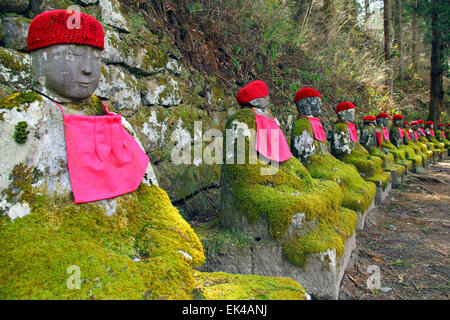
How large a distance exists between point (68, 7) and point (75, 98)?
1.72 m

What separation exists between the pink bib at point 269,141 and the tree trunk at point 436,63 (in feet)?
49.4

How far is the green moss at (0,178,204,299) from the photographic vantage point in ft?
4.07

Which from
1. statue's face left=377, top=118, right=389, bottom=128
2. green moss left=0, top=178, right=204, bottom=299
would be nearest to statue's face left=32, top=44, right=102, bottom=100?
green moss left=0, top=178, right=204, bottom=299

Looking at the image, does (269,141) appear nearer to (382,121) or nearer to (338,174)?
(338,174)

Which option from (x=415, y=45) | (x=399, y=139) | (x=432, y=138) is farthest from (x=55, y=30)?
(x=415, y=45)

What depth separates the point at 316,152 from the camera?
14.8 ft

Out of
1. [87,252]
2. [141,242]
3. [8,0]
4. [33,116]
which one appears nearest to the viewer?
[87,252]

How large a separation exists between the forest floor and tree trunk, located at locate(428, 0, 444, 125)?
11.2m

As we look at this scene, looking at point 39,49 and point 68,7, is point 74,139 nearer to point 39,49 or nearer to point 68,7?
point 39,49

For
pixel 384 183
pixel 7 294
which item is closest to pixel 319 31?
pixel 384 183

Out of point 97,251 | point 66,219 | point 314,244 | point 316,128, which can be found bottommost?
point 314,244

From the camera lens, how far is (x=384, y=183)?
20.9 ft

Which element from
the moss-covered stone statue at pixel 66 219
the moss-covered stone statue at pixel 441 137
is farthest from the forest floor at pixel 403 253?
the moss-covered stone statue at pixel 441 137

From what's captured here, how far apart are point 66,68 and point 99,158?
51 centimetres
